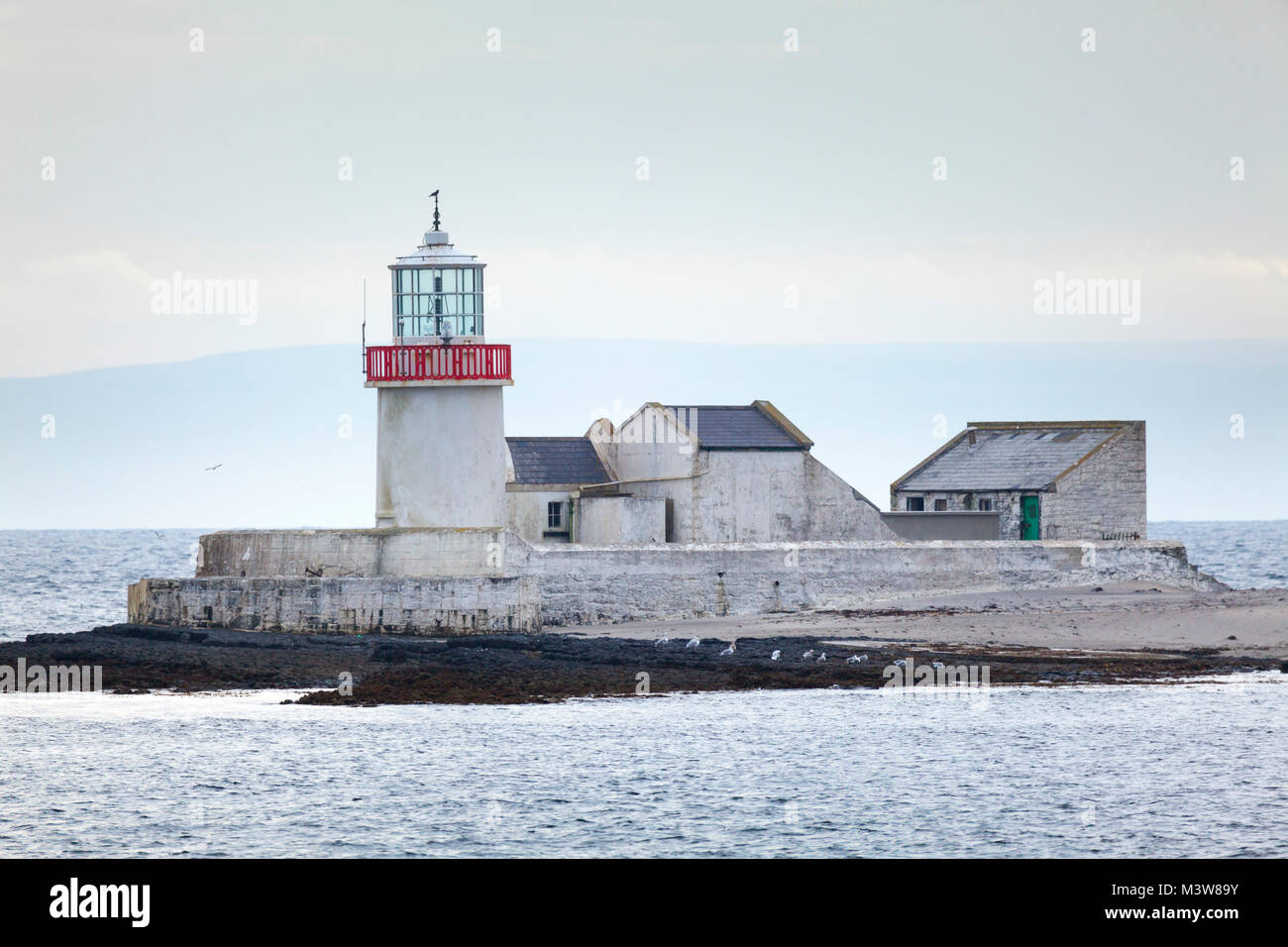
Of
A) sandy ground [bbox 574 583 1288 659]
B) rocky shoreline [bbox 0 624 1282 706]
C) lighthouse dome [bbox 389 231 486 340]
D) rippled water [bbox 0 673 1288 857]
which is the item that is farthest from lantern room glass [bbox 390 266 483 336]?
rippled water [bbox 0 673 1288 857]

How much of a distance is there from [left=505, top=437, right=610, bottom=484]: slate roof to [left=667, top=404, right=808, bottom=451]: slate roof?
83.7 inches

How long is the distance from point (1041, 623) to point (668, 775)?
40.3ft

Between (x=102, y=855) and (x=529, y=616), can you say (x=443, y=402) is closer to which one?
(x=529, y=616)

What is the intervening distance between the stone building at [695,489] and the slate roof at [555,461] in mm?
28

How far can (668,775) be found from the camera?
2252 centimetres

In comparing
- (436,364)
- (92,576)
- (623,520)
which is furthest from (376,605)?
(92,576)

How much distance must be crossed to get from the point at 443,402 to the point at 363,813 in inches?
545

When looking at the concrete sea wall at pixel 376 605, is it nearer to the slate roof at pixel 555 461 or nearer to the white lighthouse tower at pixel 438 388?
the white lighthouse tower at pixel 438 388

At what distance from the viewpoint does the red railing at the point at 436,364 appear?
33156 millimetres

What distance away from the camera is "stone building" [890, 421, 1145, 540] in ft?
128

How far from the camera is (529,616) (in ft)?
106

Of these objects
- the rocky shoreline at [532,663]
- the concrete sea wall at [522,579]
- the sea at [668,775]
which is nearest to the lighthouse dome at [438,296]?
the concrete sea wall at [522,579]

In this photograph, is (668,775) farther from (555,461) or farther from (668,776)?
(555,461)

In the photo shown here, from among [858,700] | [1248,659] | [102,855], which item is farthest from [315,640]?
[1248,659]
